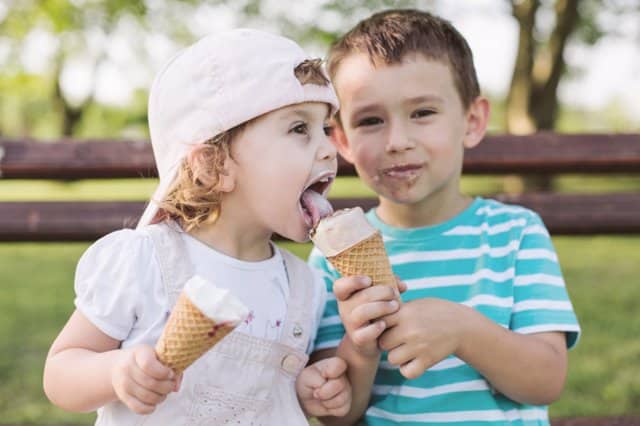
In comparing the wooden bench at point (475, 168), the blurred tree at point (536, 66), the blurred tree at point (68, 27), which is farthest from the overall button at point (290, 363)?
the blurred tree at point (68, 27)

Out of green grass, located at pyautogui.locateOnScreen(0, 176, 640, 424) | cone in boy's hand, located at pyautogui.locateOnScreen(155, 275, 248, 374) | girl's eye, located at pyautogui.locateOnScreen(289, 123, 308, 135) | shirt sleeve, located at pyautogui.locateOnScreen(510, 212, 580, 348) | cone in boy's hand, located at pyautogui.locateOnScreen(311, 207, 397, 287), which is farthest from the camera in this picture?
green grass, located at pyautogui.locateOnScreen(0, 176, 640, 424)

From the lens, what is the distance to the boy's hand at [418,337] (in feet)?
6.20

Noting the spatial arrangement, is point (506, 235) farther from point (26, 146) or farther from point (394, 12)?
point (26, 146)

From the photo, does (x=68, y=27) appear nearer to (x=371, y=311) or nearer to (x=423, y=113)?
(x=423, y=113)

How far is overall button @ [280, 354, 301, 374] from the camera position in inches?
81.0

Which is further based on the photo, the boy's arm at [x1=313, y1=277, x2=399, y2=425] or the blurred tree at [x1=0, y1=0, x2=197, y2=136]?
the blurred tree at [x1=0, y1=0, x2=197, y2=136]

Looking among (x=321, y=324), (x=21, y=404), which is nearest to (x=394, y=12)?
(x=321, y=324)

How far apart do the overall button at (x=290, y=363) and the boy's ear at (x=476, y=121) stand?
929mm

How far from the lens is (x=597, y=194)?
3502mm

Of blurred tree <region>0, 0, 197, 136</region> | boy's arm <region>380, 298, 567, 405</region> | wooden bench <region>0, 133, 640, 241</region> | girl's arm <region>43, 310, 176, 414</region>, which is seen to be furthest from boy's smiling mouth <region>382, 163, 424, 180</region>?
blurred tree <region>0, 0, 197, 136</region>

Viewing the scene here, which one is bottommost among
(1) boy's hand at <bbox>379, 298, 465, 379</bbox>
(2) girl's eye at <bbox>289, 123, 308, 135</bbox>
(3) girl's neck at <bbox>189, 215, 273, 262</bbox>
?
(1) boy's hand at <bbox>379, 298, 465, 379</bbox>

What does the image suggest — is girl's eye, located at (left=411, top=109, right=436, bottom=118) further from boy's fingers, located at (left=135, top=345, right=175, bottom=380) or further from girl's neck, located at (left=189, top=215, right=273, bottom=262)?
boy's fingers, located at (left=135, top=345, right=175, bottom=380)

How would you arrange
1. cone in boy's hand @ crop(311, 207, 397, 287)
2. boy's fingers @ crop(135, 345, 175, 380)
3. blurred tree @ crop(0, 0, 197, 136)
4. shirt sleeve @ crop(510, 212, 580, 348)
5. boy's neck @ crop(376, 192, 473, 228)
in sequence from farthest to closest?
blurred tree @ crop(0, 0, 197, 136) < boy's neck @ crop(376, 192, 473, 228) < shirt sleeve @ crop(510, 212, 580, 348) < cone in boy's hand @ crop(311, 207, 397, 287) < boy's fingers @ crop(135, 345, 175, 380)

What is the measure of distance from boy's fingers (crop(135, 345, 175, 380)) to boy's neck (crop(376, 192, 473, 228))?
111 centimetres
